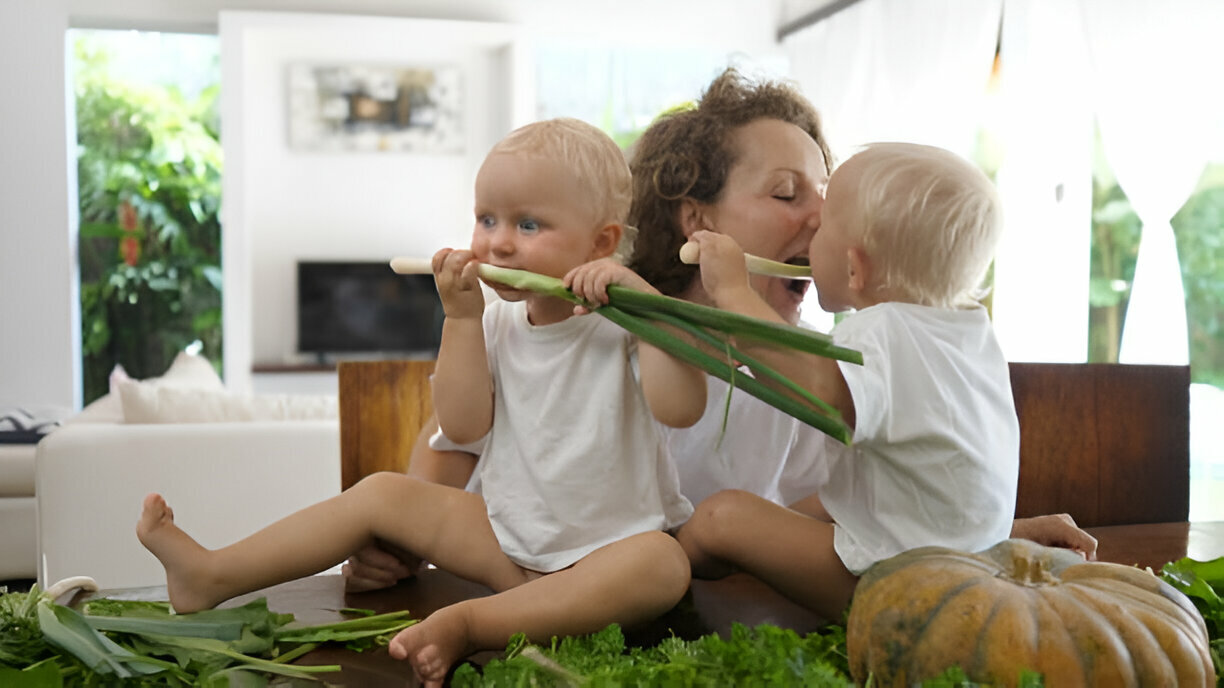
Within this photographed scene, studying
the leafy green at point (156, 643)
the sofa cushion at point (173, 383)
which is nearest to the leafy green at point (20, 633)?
the leafy green at point (156, 643)

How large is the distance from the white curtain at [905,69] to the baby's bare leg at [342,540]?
4.26 metres

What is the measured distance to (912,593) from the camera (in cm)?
81

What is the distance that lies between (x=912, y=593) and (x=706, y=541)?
328 mm

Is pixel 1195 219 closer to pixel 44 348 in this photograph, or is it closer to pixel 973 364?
pixel 973 364

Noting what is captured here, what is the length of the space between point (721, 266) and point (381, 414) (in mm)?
815

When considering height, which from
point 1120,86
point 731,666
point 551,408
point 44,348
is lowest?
point 44,348

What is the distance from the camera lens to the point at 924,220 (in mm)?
1057

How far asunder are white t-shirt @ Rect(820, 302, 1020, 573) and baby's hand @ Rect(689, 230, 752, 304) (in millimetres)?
107

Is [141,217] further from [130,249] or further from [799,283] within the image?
[799,283]

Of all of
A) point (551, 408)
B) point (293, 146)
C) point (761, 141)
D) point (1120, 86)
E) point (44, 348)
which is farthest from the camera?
point (293, 146)

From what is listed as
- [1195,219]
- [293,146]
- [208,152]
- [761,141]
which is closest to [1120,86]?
[1195,219]

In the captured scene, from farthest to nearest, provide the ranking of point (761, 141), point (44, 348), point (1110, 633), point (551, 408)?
point (44, 348) < point (761, 141) < point (551, 408) < point (1110, 633)

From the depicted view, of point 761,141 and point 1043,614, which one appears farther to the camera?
point 761,141

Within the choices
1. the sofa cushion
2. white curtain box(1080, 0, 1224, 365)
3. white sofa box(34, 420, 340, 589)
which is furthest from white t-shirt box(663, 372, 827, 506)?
white curtain box(1080, 0, 1224, 365)
